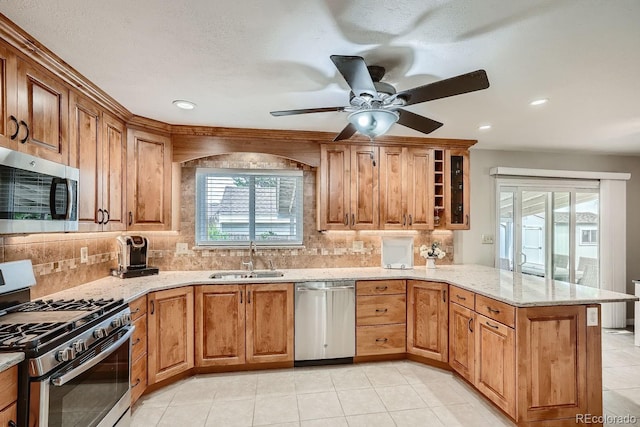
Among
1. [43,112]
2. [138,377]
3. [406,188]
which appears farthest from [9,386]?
[406,188]

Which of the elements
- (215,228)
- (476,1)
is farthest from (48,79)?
(476,1)

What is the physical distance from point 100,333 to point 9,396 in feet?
1.58

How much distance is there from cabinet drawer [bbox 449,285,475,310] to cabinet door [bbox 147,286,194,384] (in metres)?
2.39

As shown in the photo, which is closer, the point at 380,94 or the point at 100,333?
the point at 100,333

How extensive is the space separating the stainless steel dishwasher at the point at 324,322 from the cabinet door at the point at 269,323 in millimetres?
87

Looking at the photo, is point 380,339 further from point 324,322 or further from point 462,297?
point 462,297

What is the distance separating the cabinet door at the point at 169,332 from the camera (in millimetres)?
2693

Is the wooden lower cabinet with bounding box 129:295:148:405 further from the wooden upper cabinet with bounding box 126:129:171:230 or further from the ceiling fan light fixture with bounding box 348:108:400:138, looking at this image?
the ceiling fan light fixture with bounding box 348:108:400:138

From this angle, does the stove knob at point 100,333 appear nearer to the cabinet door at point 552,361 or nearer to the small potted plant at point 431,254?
the cabinet door at point 552,361

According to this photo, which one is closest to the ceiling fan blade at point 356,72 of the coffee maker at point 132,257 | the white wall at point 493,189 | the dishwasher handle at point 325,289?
the dishwasher handle at point 325,289

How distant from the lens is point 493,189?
4.18 metres

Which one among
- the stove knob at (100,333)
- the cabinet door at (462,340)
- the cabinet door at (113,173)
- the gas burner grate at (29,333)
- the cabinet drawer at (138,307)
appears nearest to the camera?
the gas burner grate at (29,333)

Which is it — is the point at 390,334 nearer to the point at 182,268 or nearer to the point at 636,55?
the point at 182,268

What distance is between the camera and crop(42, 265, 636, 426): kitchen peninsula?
7.39 ft
